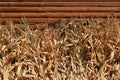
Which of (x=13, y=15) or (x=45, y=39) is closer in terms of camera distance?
(x=45, y=39)

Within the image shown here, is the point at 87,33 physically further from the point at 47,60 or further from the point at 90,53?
the point at 47,60

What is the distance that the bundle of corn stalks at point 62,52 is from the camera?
8.55 feet

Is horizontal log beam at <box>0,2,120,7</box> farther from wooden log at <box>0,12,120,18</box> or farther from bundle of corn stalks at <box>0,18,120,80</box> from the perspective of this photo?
bundle of corn stalks at <box>0,18,120,80</box>

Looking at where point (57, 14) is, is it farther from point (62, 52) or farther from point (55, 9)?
point (62, 52)

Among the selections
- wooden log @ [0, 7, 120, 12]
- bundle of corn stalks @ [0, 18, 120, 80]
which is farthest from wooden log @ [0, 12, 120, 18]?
bundle of corn stalks @ [0, 18, 120, 80]

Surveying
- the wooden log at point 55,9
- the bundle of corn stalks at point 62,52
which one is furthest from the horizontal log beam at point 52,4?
the bundle of corn stalks at point 62,52

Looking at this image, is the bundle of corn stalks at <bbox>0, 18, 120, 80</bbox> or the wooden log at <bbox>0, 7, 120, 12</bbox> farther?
the wooden log at <bbox>0, 7, 120, 12</bbox>

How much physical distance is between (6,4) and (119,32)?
1123mm

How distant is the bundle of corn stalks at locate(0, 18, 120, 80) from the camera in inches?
103

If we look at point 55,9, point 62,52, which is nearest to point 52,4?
point 55,9

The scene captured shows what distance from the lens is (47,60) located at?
274cm

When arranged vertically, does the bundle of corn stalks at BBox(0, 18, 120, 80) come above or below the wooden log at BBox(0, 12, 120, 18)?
below

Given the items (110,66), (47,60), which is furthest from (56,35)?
(110,66)

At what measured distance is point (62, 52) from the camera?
112 inches
